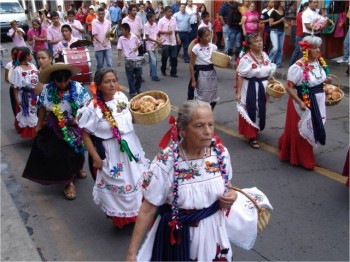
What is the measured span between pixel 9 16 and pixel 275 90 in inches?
884

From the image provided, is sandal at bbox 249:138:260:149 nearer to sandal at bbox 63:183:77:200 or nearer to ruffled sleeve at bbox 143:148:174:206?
sandal at bbox 63:183:77:200

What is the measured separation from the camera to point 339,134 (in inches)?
274

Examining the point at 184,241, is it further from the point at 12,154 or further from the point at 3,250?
the point at 12,154

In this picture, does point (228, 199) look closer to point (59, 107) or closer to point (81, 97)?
point (81, 97)

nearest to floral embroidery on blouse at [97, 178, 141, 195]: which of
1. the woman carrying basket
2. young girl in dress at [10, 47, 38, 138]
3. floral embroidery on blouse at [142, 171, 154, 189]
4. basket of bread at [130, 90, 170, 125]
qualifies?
basket of bread at [130, 90, 170, 125]

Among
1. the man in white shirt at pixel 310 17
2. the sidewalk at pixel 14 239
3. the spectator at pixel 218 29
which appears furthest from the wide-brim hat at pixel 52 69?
the spectator at pixel 218 29

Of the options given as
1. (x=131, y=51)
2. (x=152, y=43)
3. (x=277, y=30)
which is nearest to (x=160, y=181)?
(x=131, y=51)

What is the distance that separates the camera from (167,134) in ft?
9.28

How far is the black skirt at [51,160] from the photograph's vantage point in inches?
207

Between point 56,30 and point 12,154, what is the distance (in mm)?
5740

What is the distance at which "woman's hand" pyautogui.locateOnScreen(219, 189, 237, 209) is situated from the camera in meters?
2.60

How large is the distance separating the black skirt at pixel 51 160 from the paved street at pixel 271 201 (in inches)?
11.8

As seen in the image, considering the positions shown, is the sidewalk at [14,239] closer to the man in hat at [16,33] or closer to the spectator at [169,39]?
the spectator at [169,39]

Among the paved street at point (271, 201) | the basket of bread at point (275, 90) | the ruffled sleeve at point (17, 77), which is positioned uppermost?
the ruffled sleeve at point (17, 77)
